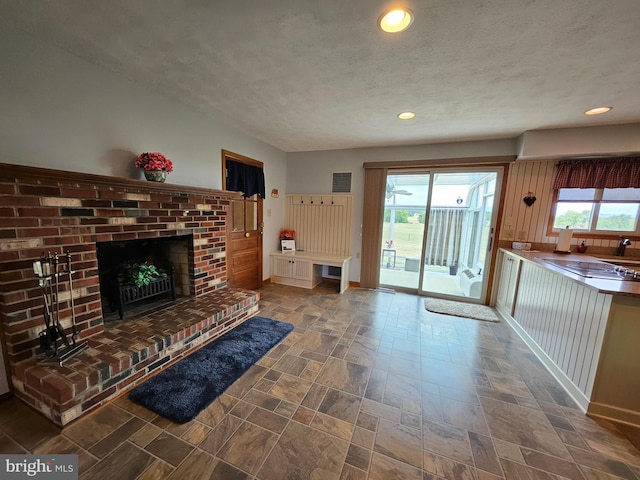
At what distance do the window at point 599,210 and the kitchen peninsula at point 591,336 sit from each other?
1006mm

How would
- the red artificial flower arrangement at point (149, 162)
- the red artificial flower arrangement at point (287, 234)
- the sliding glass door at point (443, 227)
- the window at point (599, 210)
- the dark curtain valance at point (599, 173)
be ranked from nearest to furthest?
the red artificial flower arrangement at point (149, 162)
the dark curtain valance at point (599, 173)
the window at point (599, 210)
the sliding glass door at point (443, 227)
the red artificial flower arrangement at point (287, 234)

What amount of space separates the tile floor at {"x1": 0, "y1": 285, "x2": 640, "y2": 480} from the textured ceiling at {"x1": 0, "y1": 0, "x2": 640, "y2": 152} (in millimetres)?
2432

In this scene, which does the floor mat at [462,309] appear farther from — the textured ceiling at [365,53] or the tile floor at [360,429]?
the textured ceiling at [365,53]

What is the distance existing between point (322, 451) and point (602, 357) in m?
2.00

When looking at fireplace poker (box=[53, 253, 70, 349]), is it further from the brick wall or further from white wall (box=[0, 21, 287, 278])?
white wall (box=[0, 21, 287, 278])

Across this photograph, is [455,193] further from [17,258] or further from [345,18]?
[17,258]

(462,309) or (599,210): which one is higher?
(599,210)

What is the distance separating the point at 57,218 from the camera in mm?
1627

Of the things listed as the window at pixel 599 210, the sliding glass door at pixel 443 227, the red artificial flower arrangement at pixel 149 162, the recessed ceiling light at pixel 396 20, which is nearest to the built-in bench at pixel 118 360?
the red artificial flower arrangement at pixel 149 162

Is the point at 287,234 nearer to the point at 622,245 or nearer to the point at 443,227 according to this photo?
the point at 443,227

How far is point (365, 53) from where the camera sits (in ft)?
5.37

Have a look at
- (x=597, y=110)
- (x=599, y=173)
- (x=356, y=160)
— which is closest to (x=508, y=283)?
(x=599, y=173)

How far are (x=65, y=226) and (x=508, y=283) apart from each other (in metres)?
4.67

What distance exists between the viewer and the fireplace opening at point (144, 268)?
222 cm
